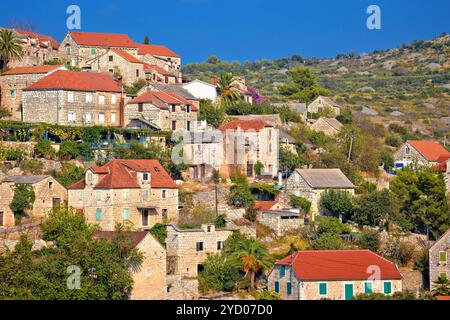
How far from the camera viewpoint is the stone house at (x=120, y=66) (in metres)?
77.2

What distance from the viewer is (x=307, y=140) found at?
77.6 meters

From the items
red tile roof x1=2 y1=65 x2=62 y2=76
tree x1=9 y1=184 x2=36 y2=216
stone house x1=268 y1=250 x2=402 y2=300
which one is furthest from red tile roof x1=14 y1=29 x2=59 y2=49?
stone house x1=268 y1=250 x2=402 y2=300

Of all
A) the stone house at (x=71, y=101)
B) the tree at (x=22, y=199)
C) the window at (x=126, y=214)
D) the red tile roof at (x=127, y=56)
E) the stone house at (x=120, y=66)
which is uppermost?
the red tile roof at (x=127, y=56)

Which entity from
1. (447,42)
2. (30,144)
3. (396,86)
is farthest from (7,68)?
(447,42)

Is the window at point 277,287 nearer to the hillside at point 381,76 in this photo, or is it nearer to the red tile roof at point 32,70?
the red tile roof at point 32,70

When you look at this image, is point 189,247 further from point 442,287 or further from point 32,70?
point 32,70

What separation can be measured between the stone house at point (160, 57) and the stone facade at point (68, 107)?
45.4 ft

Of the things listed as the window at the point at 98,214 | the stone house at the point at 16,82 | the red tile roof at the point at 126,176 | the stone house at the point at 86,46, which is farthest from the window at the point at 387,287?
the stone house at the point at 86,46

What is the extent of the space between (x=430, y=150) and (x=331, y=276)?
28734mm

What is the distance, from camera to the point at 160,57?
3396 inches

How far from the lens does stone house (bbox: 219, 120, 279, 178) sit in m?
67.7

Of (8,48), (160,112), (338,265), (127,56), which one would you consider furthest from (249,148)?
(8,48)

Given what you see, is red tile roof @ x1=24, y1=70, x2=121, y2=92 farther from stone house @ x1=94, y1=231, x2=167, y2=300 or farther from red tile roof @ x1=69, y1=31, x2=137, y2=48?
stone house @ x1=94, y1=231, x2=167, y2=300
